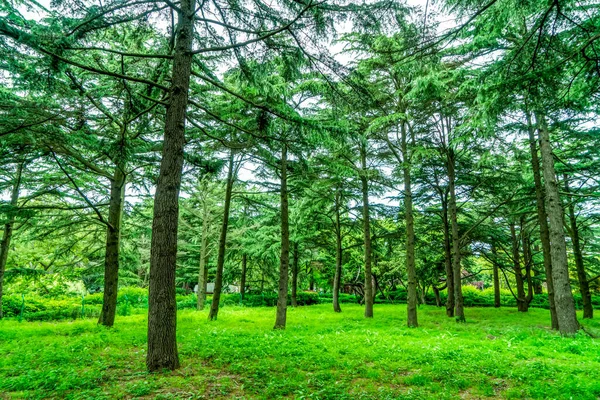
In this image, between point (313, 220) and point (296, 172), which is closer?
point (296, 172)

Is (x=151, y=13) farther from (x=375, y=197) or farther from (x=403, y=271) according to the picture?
(x=403, y=271)

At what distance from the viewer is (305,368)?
5355 millimetres

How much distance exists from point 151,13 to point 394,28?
4.38m

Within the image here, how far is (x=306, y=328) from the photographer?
1048 cm

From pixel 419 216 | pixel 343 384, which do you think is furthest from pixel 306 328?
pixel 419 216

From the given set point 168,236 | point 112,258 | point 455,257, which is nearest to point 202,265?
→ point 112,258

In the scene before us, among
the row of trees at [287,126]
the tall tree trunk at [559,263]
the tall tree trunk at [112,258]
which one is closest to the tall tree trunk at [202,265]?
the row of trees at [287,126]

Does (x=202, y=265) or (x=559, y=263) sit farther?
(x=202, y=265)

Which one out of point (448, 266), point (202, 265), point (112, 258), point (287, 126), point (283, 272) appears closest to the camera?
point (287, 126)

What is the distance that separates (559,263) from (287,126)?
818 centimetres

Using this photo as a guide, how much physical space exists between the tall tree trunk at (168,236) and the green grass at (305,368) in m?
0.39

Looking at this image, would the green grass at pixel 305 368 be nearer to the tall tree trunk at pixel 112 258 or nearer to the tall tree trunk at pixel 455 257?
the tall tree trunk at pixel 112 258

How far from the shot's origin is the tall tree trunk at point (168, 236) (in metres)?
4.92

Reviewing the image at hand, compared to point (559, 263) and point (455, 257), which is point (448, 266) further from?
point (559, 263)
